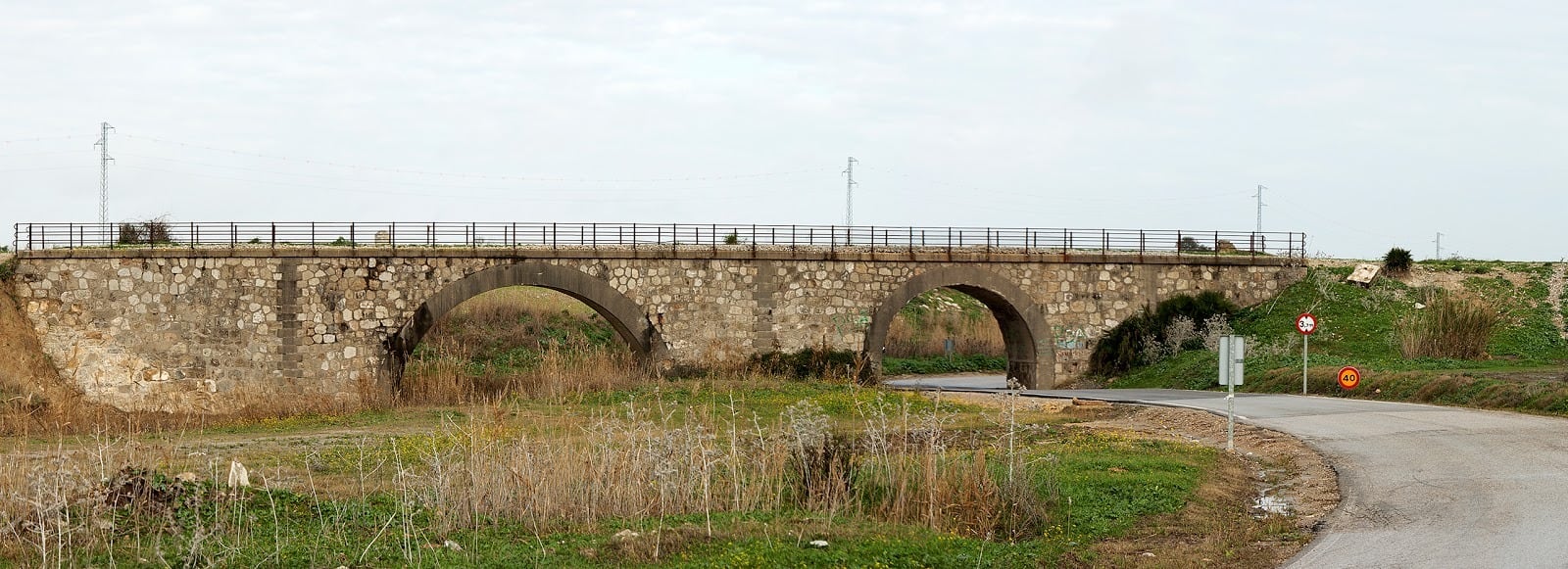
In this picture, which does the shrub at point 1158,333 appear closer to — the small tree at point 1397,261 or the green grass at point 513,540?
the small tree at point 1397,261

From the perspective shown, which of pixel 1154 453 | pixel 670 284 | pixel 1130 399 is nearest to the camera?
pixel 1154 453

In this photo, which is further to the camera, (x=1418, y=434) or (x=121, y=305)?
(x=121, y=305)

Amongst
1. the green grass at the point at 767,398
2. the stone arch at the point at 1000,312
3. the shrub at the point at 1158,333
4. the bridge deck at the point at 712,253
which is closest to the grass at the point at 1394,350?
the shrub at the point at 1158,333

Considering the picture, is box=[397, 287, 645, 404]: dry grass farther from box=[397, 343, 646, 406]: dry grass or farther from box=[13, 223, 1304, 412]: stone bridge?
box=[13, 223, 1304, 412]: stone bridge

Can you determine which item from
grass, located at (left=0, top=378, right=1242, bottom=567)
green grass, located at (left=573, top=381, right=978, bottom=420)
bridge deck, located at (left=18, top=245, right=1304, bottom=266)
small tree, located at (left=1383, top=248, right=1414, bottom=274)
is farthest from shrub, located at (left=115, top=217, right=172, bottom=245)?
small tree, located at (left=1383, top=248, right=1414, bottom=274)

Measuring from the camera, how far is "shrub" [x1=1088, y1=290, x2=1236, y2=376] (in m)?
36.9

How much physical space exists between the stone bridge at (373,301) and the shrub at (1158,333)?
7.68ft

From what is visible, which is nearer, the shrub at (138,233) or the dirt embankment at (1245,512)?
the dirt embankment at (1245,512)

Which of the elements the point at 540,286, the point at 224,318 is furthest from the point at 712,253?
the point at 224,318

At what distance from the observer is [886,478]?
13.6 meters

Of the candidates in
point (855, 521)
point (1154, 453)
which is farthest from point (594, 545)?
point (1154, 453)

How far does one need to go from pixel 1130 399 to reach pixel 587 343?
70.5 ft

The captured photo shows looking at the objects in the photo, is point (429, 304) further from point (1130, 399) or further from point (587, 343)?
point (1130, 399)

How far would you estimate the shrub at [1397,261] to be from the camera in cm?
4000
